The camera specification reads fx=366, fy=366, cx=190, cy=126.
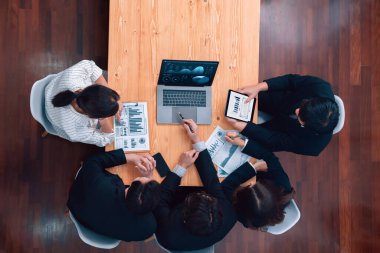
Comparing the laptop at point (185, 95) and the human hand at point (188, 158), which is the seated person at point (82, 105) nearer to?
the laptop at point (185, 95)

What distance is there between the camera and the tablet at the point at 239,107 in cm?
224

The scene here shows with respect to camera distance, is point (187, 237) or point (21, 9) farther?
point (21, 9)

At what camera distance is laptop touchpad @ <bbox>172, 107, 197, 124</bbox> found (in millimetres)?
2203

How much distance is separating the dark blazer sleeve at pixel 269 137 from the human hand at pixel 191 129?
0.97 feet

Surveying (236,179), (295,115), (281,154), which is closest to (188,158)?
(236,179)

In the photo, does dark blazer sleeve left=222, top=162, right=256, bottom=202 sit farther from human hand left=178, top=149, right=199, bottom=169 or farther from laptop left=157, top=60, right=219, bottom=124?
laptop left=157, top=60, right=219, bottom=124

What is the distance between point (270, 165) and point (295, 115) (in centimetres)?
36

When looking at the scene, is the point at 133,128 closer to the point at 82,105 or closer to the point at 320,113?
the point at 82,105

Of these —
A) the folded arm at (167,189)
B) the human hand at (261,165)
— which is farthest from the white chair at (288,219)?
the folded arm at (167,189)

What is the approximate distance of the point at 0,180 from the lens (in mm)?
2758

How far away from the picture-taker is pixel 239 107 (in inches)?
88.7

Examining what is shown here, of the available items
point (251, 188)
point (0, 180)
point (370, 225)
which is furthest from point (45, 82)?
point (370, 225)

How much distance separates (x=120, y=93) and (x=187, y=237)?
0.91 m

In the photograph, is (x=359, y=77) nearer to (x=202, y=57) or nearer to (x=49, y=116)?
(x=202, y=57)
